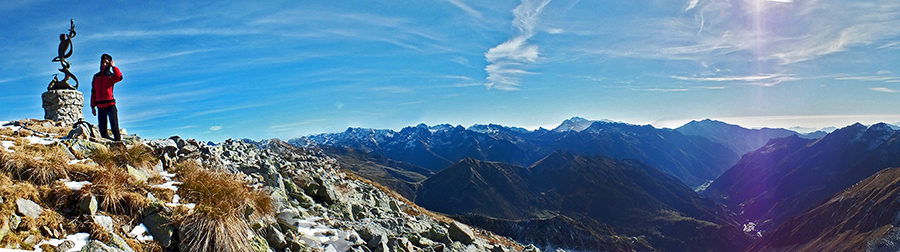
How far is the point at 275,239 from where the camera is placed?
1037 centimetres

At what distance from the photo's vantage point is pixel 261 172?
19.0m

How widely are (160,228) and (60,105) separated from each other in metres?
16.3

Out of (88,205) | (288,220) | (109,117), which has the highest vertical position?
(109,117)

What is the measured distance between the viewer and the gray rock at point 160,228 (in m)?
8.55

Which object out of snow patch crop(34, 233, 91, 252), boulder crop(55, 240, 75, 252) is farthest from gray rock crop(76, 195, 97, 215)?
boulder crop(55, 240, 75, 252)

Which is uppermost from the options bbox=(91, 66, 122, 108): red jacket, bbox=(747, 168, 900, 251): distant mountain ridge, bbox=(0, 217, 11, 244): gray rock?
bbox=(91, 66, 122, 108): red jacket

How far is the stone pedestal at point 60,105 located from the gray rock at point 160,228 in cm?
1553

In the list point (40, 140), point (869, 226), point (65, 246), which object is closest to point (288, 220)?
point (65, 246)

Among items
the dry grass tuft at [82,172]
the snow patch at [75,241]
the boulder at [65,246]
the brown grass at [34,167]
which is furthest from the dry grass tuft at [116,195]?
the boulder at [65,246]

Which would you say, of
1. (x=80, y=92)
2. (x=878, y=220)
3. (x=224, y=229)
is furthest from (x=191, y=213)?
(x=878, y=220)

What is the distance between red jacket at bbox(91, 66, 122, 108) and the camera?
13.9 m

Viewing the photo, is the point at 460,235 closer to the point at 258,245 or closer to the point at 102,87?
the point at 258,245

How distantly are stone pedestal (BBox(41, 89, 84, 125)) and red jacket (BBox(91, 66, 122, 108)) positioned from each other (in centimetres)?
770

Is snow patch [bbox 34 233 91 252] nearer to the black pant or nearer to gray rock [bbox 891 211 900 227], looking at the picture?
the black pant
